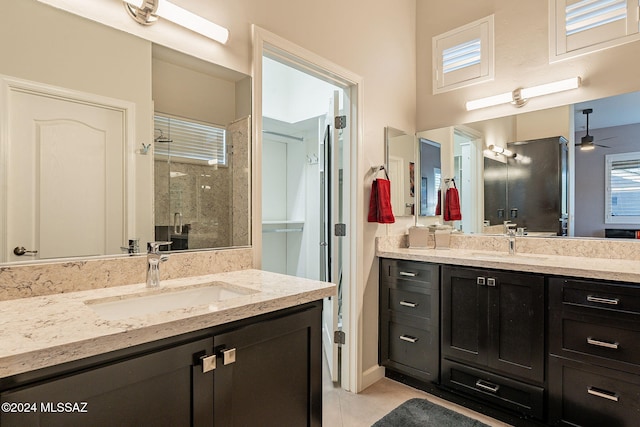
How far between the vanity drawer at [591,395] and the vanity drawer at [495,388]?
0.08 m

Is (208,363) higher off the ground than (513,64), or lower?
lower

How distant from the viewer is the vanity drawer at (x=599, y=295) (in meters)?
1.56

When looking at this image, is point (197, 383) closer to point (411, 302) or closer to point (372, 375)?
point (411, 302)

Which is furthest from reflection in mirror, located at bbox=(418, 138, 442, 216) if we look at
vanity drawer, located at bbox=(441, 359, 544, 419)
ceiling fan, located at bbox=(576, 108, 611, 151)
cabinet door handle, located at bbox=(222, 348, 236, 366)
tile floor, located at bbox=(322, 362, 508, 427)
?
cabinet door handle, located at bbox=(222, 348, 236, 366)

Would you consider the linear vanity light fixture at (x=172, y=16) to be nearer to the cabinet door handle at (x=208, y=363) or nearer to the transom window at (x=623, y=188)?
the cabinet door handle at (x=208, y=363)

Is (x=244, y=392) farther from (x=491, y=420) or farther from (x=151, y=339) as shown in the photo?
(x=491, y=420)

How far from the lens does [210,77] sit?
1589 millimetres

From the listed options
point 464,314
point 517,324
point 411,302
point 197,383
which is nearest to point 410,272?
point 411,302

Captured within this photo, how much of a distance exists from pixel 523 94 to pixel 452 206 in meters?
0.93

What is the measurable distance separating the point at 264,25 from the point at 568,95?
198 centimetres

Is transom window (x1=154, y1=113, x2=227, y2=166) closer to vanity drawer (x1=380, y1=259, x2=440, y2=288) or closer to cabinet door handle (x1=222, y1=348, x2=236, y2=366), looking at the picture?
cabinet door handle (x1=222, y1=348, x2=236, y2=366)

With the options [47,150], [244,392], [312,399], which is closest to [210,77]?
[47,150]

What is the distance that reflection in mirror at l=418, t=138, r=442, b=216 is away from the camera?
2814 mm

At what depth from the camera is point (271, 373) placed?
1.14 metres
